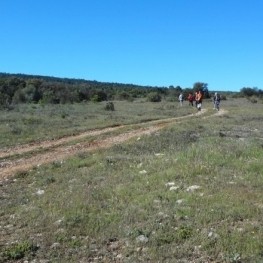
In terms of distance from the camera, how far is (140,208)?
406 inches

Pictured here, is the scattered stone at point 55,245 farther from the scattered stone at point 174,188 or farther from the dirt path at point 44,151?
the dirt path at point 44,151

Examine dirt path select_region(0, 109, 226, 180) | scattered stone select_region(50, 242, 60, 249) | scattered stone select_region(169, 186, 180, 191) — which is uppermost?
scattered stone select_region(169, 186, 180, 191)

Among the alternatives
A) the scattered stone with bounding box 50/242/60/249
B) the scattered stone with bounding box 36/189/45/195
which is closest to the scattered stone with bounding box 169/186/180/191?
the scattered stone with bounding box 36/189/45/195

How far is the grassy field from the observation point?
8.35 metres

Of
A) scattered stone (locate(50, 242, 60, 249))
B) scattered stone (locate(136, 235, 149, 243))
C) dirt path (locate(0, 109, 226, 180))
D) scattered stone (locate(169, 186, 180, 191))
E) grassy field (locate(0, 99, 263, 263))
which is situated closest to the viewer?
grassy field (locate(0, 99, 263, 263))

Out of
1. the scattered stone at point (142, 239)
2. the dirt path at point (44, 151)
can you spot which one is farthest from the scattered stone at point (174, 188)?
the dirt path at point (44, 151)

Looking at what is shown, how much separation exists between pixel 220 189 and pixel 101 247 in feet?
11.3

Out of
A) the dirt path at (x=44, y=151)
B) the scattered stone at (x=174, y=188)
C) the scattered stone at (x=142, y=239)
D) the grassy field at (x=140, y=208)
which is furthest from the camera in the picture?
the dirt path at (x=44, y=151)

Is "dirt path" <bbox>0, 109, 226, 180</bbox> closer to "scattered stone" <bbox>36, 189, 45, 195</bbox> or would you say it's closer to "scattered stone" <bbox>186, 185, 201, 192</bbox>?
"scattered stone" <bbox>36, 189, 45, 195</bbox>

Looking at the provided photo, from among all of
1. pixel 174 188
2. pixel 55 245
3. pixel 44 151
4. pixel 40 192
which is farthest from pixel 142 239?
pixel 44 151

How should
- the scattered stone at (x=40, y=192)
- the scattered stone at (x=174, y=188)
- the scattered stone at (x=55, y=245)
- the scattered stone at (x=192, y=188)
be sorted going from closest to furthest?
the scattered stone at (x=55, y=245), the scattered stone at (x=192, y=188), the scattered stone at (x=174, y=188), the scattered stone at (x=40, y=192)

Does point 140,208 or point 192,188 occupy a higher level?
point 192,188

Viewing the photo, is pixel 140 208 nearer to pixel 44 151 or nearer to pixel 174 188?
pixel 174 188

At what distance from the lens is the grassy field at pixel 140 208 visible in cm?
835
